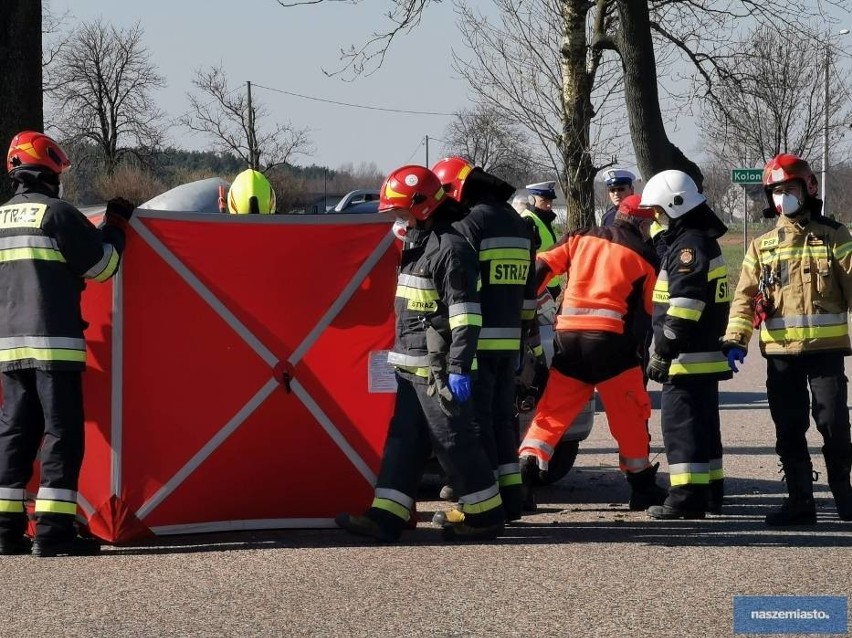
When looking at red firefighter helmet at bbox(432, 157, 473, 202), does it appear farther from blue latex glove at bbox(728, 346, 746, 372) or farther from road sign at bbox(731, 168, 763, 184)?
road sign at bbox(731, 168, 763, 184)

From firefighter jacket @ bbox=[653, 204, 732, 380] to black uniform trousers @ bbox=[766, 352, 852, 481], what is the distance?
317 mm

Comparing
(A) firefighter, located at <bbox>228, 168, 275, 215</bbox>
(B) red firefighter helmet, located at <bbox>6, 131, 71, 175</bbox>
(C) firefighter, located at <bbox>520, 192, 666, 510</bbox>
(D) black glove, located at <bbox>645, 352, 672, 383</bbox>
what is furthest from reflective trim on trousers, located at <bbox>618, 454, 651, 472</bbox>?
(B) red firefighter helmet, located at <bbox>6, 131, 71, 175</bbox>

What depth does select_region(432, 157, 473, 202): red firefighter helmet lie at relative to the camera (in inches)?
296

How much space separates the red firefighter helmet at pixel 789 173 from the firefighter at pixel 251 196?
281 centimetres

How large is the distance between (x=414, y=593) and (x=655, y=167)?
32.3 ft

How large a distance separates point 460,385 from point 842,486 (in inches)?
91.8

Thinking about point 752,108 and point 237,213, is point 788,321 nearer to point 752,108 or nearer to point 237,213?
point 237,213

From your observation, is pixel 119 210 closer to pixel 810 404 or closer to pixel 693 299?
pixel 693 299

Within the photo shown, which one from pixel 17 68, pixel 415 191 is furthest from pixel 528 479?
pixel 17 68

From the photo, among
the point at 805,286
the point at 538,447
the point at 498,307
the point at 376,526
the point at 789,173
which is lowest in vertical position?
the point at 376,526

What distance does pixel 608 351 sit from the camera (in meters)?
7.73

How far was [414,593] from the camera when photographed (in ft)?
18.6

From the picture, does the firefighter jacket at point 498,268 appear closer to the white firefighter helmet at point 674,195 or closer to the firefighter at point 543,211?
the white firefighter helmet at point 674,195

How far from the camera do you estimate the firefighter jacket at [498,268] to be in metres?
7.26
